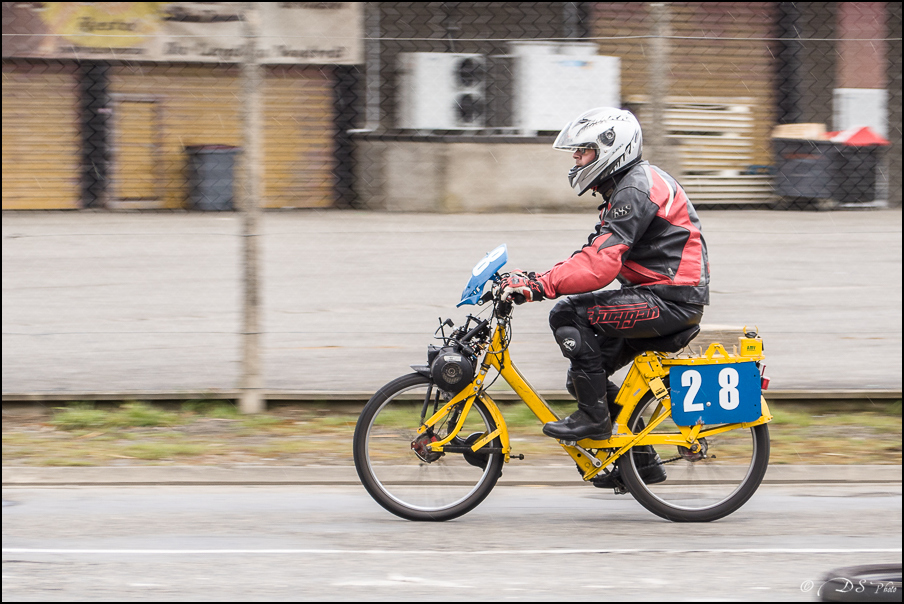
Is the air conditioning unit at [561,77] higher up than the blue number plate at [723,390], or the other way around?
the air conditioning unit at [561,77]

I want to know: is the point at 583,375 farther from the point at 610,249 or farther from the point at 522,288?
the point at 610,249

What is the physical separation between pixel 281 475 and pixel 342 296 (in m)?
4.43

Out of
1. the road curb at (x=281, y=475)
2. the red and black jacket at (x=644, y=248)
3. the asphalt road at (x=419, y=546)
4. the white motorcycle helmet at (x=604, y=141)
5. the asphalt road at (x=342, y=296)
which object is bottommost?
the road curb at (x=281, y=475)

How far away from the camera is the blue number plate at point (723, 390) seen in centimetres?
529

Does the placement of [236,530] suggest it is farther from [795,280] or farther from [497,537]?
[795,280]

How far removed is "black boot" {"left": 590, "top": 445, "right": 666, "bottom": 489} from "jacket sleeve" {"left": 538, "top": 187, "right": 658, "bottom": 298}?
90cm

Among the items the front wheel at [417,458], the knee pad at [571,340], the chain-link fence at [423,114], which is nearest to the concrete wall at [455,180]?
the chain-link fence at [423,114]

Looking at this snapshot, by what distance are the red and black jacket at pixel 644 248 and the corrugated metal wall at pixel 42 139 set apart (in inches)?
160

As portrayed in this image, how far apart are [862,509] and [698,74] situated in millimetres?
4343

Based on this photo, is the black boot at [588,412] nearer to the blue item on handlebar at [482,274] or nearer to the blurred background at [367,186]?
the blue item on handlebar at [482,274]

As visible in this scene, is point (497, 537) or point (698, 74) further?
point (698, 74)

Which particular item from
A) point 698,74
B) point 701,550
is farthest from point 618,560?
point 698,74

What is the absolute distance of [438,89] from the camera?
10070 millimetres

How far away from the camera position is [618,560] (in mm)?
4773
